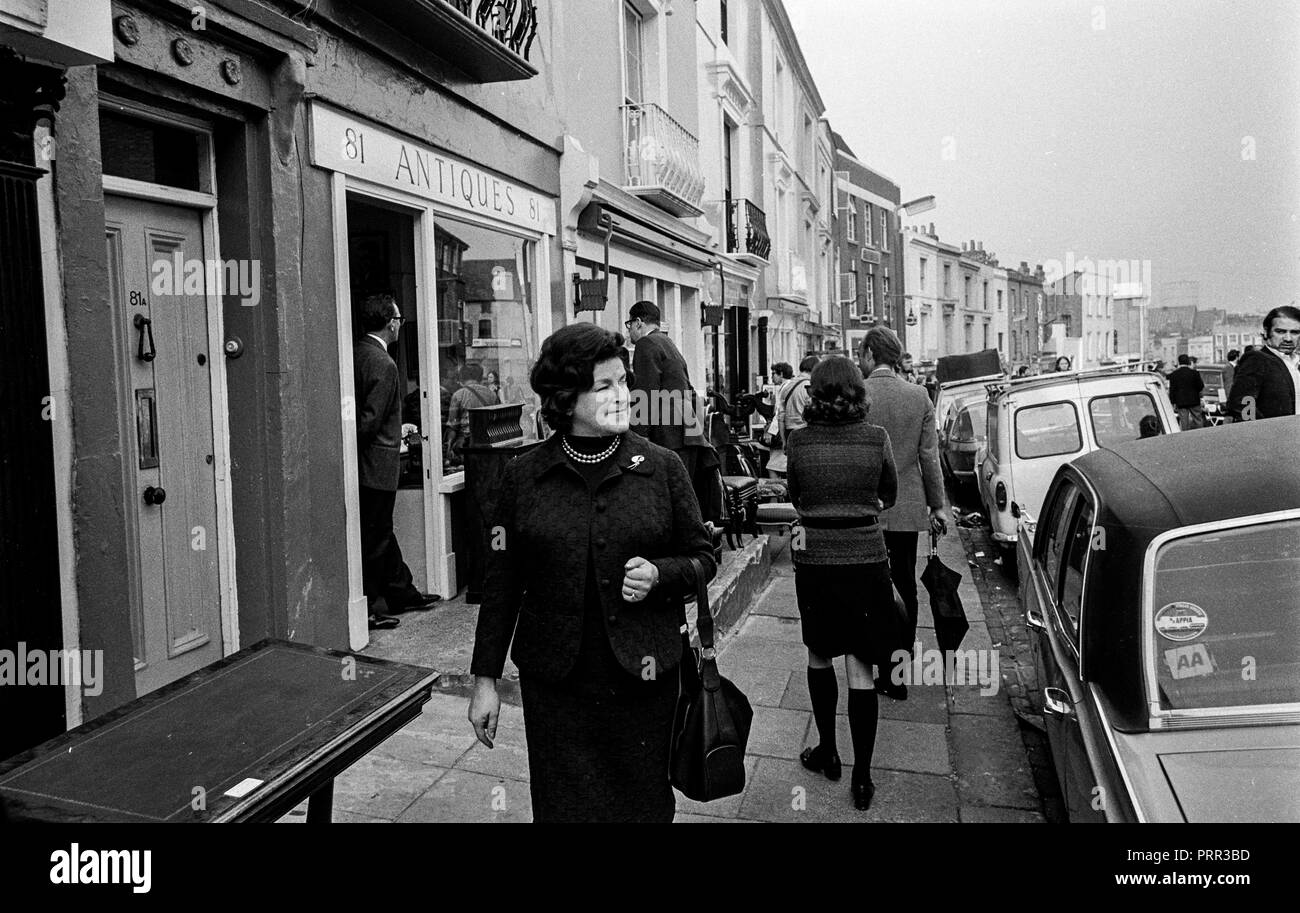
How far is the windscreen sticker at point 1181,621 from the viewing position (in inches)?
110

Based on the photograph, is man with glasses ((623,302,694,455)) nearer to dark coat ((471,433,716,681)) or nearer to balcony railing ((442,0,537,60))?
balcony railing ((442,0,537,60))

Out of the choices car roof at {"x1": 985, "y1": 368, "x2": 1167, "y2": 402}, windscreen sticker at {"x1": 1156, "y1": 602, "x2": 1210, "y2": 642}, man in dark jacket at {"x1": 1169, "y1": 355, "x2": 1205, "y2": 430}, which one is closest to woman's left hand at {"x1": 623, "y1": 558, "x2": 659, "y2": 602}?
windscreen sticker at {"x1": 1156, "y1": 602, "x2": 1210, "y2": 642}

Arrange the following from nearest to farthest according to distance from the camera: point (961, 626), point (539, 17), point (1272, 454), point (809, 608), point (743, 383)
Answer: point (1272, 454), point (809, 608), point (961, 626), point (539, 17), point (743, 383)

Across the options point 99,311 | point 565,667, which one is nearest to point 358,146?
point 99,311

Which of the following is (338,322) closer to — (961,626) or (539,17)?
(961,626)

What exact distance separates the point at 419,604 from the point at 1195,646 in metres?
4.93

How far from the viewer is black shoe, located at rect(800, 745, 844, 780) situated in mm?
4566

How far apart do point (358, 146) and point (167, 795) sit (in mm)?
4697

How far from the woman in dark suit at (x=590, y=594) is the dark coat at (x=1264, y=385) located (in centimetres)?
601

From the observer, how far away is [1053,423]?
993 cm

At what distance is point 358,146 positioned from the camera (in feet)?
19.6

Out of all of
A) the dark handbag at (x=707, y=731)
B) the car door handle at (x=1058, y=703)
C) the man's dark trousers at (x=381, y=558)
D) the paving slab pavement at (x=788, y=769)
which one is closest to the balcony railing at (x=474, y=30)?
the man's dark trousers at (x=381, y=558)

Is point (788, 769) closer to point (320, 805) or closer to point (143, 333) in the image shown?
point (320, 805)
